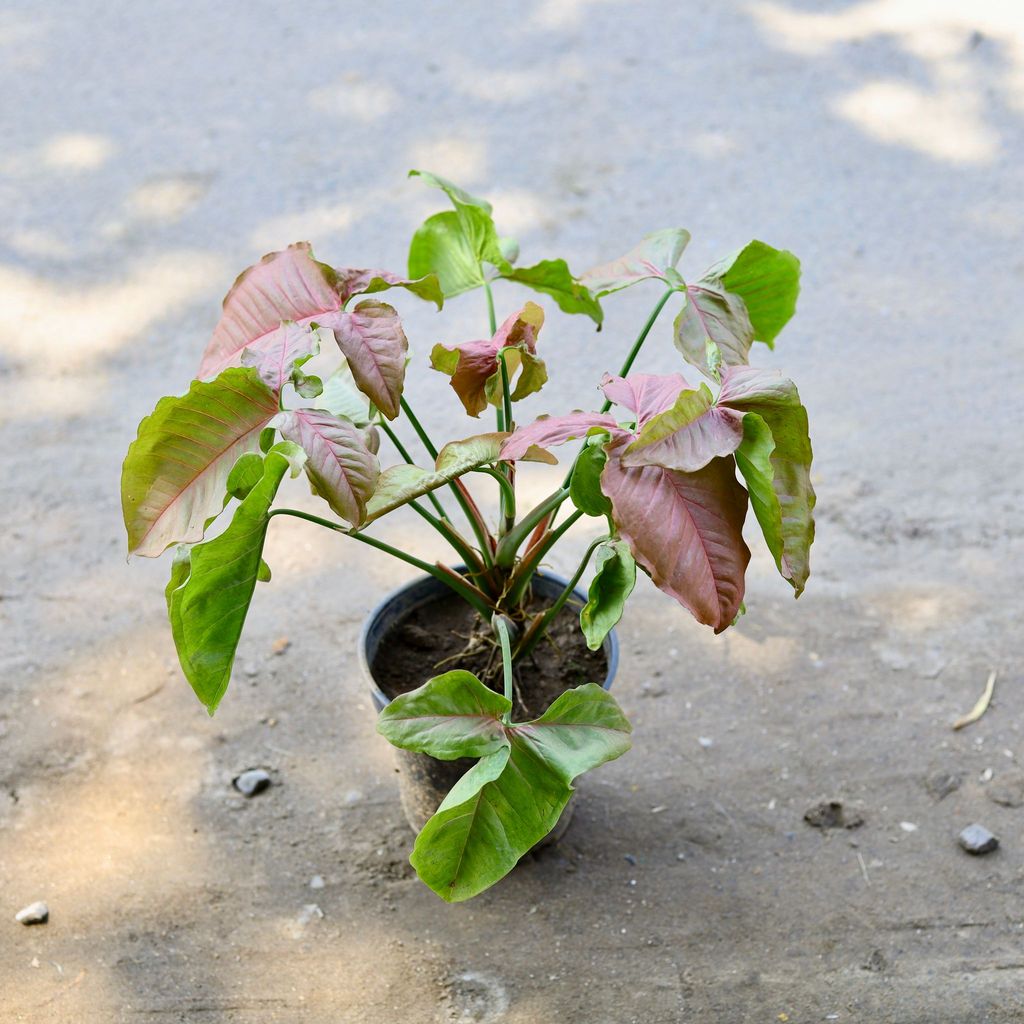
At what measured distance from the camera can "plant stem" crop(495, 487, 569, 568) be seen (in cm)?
138

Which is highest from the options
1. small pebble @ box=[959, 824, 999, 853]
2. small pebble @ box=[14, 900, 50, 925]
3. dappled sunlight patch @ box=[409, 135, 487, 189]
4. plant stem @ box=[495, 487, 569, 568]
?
plant stem @ box=[495, 487, 569, 568]

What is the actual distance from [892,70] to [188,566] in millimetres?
2857

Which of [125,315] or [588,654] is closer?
[588,654]

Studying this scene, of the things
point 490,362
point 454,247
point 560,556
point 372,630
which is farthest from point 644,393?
point 560,556

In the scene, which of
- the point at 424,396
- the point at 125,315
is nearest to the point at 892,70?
the point at 424,396

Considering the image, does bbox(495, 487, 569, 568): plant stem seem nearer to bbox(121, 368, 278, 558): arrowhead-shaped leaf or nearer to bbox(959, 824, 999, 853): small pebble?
bbox(121, 368, 278, 558): arrowhead-shaped leaf

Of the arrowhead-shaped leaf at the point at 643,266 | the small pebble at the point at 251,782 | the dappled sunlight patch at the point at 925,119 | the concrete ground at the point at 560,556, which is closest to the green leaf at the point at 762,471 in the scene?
the arrowhead-shaped leaf at the point at 643,266

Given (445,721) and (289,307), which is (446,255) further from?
(445,721)

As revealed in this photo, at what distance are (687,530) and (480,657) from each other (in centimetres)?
52

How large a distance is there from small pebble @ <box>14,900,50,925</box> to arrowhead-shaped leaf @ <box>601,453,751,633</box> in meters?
0.99

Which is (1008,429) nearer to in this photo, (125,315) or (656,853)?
(656,853)

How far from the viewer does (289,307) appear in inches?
50.7

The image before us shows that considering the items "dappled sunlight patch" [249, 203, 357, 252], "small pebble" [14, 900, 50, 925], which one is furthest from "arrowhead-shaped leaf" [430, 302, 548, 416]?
"dappled sunlight patch" [249, 203, 357, 252]

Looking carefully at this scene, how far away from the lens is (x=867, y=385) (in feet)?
8.27
